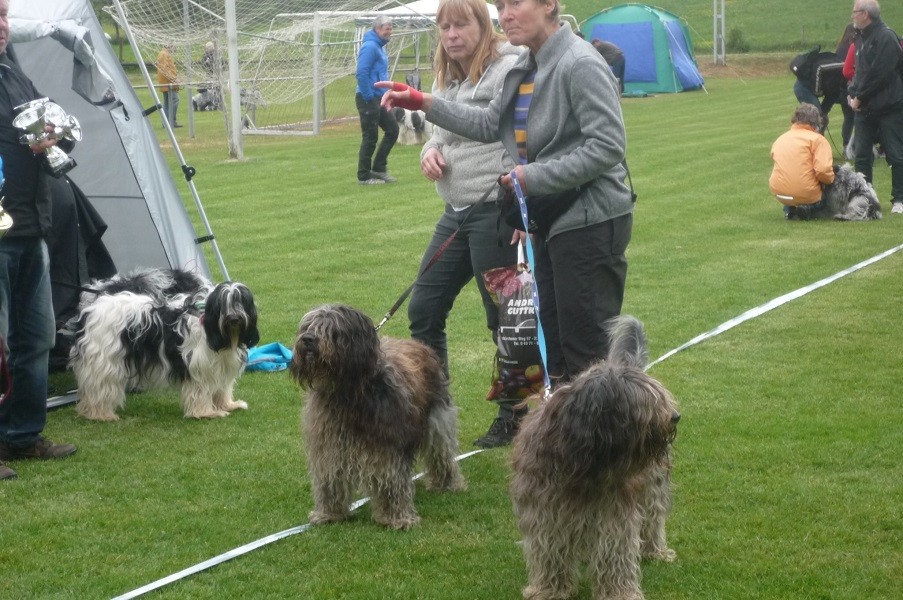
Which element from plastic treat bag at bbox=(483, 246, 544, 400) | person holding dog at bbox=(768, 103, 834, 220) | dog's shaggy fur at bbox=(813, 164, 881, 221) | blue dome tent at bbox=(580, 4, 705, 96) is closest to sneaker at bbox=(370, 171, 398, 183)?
person holding dog at bbox=(768, 103, 834, 220)

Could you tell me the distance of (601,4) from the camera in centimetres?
4488

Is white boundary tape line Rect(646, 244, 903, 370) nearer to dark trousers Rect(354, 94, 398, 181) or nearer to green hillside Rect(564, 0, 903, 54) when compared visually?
dark trousers Rect(354, 94, 398, 181)

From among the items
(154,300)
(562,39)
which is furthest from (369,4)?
(562,39)

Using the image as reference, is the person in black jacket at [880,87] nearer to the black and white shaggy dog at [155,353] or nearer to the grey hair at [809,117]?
the grey hair at [809,117]

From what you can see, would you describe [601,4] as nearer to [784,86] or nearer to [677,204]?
[784,86]

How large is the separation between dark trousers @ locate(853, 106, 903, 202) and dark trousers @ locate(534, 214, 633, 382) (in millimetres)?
8518

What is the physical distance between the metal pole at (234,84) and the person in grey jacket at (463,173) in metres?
12.5

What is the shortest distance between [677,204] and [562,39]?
8691 mm

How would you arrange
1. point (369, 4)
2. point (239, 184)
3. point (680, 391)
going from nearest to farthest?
point (680, 391) → point (239, 184) → point (369, 4)

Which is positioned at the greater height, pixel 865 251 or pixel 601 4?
pixel 601 4

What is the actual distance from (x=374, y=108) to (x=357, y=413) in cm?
1117

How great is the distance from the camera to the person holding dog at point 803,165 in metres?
11.1

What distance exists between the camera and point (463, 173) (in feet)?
16.2

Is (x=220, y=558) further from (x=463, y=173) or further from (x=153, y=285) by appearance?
(x=153, y=285)
